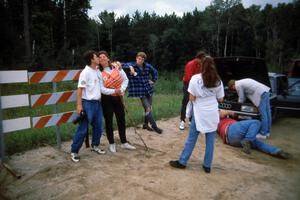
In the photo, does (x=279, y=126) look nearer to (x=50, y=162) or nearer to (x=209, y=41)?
(x=50, y=162)

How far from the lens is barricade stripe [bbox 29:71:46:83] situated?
5.36m

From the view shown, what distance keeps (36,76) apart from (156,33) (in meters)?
65.1

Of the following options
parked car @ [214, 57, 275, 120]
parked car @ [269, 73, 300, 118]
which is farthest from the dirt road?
parked car @ [269, 73, 300, 118]

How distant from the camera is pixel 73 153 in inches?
211

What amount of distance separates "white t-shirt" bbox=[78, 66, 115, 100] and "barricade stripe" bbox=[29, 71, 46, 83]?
2.65 ft

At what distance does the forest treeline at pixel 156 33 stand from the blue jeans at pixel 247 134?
25.6 metres

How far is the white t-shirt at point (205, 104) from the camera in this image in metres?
→ 4.77

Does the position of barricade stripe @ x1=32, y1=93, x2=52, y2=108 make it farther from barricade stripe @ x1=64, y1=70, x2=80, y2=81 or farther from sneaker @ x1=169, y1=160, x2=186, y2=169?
sneaker @ x1=169, y1=160, x2=186, y2=169

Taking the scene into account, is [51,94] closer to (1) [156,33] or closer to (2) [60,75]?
(2) [60,75]

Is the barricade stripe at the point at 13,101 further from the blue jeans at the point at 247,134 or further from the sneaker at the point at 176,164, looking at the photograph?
the blue jeans at the point at 247,134

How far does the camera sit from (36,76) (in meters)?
5.43


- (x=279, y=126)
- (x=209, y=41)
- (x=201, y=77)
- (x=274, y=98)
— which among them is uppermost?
(x=209, y=41)

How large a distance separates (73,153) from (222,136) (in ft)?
11.7

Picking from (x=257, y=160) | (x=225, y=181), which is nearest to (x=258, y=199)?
(x=225, y=181)
